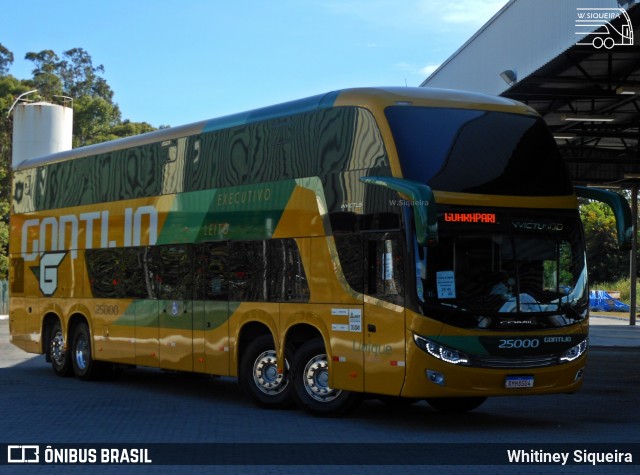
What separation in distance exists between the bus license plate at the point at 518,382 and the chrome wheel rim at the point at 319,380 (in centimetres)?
211

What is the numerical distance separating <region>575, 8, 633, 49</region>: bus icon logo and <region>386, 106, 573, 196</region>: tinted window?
15.8ft

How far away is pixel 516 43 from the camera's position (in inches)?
1026

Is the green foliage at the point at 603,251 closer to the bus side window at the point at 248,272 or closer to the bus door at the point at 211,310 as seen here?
the bus door at the point at 211,310

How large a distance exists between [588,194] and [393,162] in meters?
3.24

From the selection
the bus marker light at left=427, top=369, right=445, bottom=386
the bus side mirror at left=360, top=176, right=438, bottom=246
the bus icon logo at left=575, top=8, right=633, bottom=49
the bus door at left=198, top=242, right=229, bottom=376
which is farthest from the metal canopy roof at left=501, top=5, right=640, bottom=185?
the bus marker light at left=427, top=369, right=445, bottom=386

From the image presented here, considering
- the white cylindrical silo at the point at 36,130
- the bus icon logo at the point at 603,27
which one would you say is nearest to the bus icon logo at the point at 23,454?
the bus icon logo at the point at 603,27

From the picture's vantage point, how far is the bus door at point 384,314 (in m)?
13.7

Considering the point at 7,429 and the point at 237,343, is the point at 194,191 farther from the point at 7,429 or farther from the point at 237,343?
the point at 7,429

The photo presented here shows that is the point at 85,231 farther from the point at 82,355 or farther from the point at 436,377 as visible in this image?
the point at 436,377

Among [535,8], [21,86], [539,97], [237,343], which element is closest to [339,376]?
[237,343]

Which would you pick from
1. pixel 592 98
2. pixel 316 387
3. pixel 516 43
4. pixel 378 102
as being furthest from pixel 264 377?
pixel 592 98

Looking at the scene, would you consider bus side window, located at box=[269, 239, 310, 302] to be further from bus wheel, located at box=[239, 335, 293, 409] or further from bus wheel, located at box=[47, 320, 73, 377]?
bus wheel, located at box=[47, 320, 73, 377]

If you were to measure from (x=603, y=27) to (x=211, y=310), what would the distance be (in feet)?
27.2

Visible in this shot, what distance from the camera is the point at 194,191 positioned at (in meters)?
17.8
